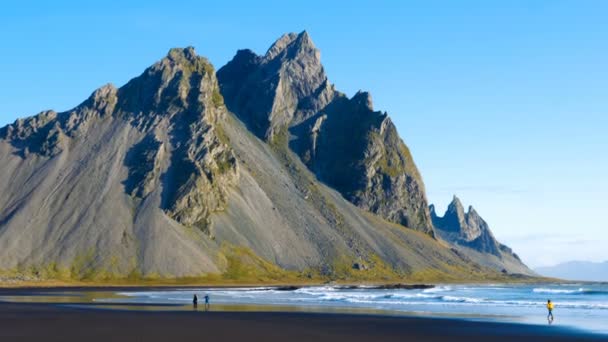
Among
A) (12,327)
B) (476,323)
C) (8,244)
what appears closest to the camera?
(12,327)

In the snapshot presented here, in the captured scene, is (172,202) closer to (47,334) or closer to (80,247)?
(80,247)

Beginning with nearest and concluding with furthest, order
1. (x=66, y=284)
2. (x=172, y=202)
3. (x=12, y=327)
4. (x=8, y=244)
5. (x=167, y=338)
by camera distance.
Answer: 1. (x=167, y=338)
2. (x=12, y=327)
3. (x=66, y=284)
4. (x=8, y=244)
5. (x=172, y=202)

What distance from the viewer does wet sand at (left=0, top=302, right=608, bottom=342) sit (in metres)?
44.2

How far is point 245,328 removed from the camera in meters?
50.7

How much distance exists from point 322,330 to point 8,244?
139m

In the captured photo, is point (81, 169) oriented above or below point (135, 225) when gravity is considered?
above

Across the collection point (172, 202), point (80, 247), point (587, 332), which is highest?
point (172, 202)

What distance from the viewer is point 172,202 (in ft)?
640

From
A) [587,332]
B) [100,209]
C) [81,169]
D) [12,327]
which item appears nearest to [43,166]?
[81,169]

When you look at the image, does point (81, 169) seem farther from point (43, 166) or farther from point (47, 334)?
point (47, 334)

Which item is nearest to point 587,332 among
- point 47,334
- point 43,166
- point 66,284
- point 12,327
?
point 47,334

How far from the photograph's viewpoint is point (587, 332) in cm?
5066

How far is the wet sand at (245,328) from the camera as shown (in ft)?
145

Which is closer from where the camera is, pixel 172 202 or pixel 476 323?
pixel 476 323
